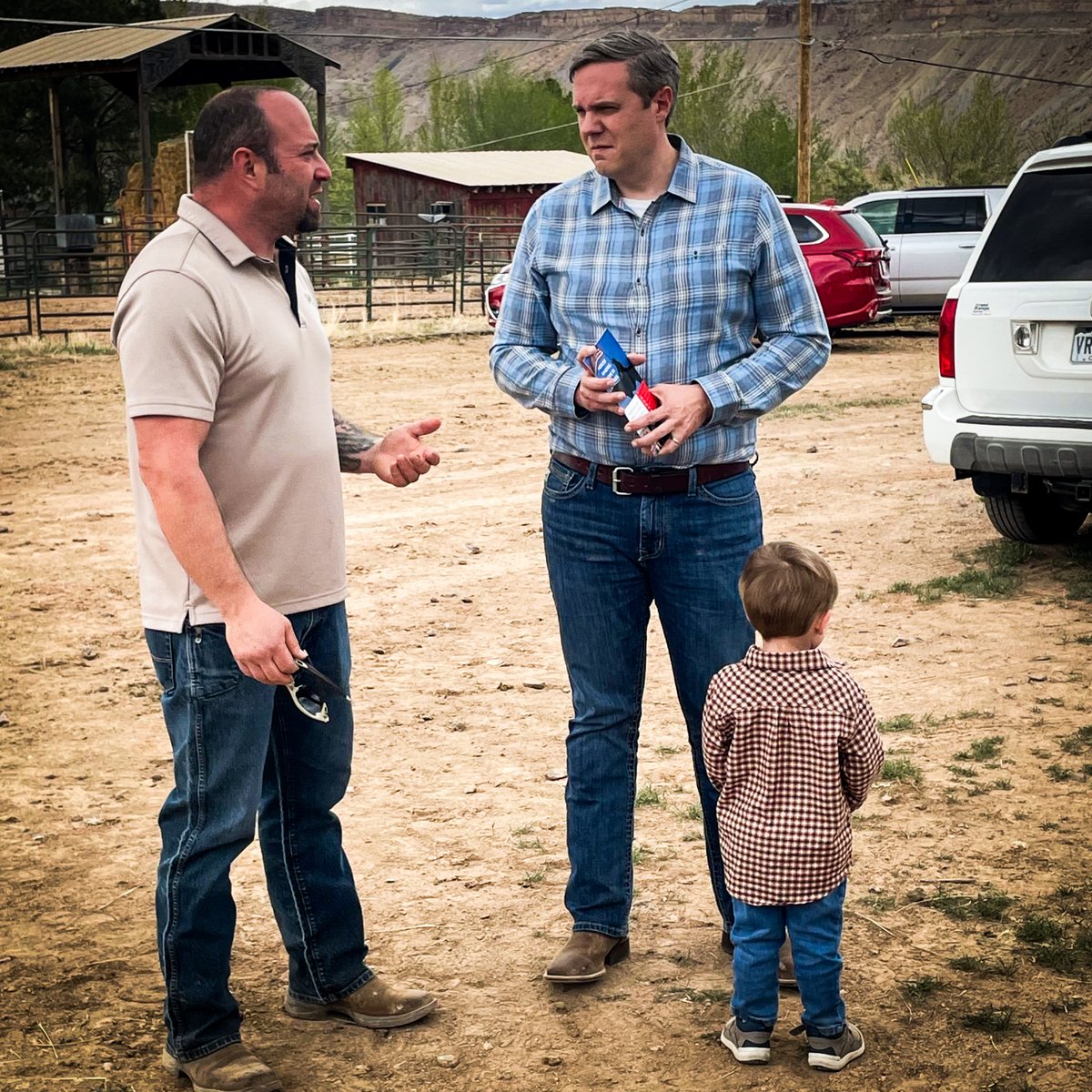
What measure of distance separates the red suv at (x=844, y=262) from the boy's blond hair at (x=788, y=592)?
14.6m

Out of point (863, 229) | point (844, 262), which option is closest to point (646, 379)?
point (844, 262)

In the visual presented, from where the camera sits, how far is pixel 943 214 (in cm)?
2012

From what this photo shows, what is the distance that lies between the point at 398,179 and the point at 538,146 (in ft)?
120

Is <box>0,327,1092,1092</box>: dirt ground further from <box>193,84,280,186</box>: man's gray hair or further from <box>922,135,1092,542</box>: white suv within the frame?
<box>193,84,280,186</box>: man's gray hair

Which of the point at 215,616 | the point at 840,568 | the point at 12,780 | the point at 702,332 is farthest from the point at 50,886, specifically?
the point at 840,568

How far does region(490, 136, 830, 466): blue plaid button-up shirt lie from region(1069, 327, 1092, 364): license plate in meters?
3.77

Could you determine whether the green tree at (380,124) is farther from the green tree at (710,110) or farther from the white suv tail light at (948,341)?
the white suv tail light at (948,341)

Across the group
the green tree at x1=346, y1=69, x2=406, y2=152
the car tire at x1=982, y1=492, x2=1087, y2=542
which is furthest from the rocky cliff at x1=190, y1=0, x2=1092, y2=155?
the car tire at x1=982, y1=492, x2=1087, y2=542

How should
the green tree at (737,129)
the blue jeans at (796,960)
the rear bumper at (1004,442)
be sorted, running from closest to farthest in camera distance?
the blue jeans at (796,960) < the rear bumper at (1004,442) < the green tree at (737,129)

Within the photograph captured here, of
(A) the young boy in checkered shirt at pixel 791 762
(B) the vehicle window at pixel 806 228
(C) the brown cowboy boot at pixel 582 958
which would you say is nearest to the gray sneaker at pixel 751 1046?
(A) the young boy in checkered shirt at pixel 791 762

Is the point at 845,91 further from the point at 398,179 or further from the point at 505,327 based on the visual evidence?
the point at 505,327

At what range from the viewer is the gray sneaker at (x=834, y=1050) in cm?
313

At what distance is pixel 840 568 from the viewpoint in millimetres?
7820

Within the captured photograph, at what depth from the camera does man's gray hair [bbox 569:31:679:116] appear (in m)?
3.24
